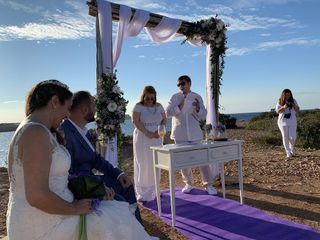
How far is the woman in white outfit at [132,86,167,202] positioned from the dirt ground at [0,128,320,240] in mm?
491

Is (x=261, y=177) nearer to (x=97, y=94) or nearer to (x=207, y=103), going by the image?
(x=207, y=103)

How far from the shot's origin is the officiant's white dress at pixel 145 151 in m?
6.39

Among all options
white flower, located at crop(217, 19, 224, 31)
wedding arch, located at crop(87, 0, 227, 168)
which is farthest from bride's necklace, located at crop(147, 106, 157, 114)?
white flower, located at crop(217, 19, 224, 31)

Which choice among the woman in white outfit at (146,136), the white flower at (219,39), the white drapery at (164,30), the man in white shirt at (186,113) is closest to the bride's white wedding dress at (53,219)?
the woman in white outfit at (146,136)

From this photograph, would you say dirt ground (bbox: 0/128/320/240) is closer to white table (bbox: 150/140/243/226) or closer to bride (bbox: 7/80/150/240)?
white table (bbox: 150/140/243/226)

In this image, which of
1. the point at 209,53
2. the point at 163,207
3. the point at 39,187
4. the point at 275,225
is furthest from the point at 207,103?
the point at 39,187

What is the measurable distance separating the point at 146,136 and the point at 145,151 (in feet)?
0.87

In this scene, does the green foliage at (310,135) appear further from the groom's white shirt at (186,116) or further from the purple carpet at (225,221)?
the purple carpet at (225,221)

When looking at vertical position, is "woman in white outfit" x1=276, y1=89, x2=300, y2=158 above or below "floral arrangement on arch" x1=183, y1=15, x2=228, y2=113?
below

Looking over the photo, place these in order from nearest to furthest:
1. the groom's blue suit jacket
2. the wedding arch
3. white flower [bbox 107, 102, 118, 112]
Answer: the groom's blue suit jacket < white flower [bbox 107, 102, 118, 112] < the wedding arch

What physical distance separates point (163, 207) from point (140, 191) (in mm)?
623

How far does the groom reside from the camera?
3617 mm

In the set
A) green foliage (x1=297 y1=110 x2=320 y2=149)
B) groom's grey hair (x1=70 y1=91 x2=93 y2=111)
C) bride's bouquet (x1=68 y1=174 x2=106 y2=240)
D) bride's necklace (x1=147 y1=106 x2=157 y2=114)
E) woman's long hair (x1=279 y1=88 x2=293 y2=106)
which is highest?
woman's long hair (x1=279 y1=88 x2=293 y2=106)

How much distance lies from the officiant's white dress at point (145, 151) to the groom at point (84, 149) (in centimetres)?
259
